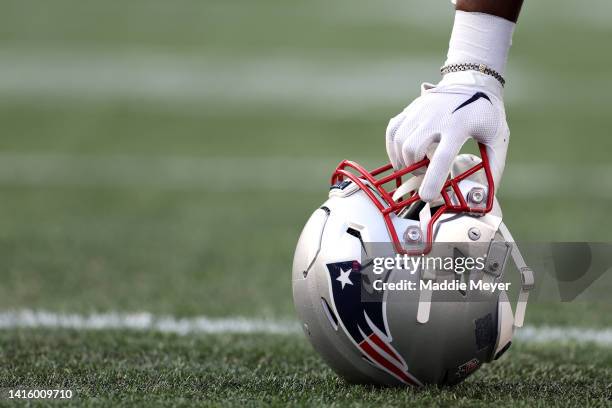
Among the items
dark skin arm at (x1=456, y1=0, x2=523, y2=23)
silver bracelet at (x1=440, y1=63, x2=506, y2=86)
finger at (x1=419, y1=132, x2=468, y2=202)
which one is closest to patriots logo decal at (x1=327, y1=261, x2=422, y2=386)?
finger at (x1=419, y1=132, x2=468, y2=202)

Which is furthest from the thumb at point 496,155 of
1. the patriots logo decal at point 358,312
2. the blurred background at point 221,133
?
the blurred background at point 221,133

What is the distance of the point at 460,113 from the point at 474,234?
322 millimetres

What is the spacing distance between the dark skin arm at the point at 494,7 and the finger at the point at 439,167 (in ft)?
1.27

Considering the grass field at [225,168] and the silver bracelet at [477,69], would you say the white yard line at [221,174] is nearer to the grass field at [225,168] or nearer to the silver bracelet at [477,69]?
the grass field at [225,168]

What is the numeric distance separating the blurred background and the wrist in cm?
168

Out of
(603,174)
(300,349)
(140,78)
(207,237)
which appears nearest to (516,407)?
(300,349)

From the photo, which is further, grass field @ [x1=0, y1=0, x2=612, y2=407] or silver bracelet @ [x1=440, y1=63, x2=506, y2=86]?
grass field @ [x1=0, y1=0, x2=612, y2=407]

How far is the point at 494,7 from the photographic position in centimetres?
292

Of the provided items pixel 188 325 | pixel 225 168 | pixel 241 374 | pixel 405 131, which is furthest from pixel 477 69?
pixel 225 168

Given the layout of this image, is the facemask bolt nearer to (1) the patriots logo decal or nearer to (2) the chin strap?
(1) the patriots logo decal

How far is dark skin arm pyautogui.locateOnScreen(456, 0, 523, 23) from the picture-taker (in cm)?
292

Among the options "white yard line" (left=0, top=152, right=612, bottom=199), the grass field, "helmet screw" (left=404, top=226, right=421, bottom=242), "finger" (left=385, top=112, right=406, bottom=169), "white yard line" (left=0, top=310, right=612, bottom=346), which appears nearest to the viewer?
"helmet screw" (left=404, top=226, right=421, bottom=242)

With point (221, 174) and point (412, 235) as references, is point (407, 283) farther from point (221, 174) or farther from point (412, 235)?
point (221, 174)

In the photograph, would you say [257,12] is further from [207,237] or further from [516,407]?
[516,407]
